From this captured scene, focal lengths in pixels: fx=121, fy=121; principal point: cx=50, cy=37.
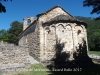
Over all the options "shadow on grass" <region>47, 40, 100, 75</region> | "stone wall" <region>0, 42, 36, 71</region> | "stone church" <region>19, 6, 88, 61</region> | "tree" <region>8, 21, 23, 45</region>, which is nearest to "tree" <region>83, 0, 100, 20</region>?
"stone church" <region>19, 6, 88, 61</region>

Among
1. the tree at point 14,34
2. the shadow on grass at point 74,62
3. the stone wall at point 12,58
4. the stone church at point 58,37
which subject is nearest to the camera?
the stone wall at point 12,58

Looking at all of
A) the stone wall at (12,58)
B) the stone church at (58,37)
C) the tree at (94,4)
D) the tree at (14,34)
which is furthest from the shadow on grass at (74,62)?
the tree at (14,34)

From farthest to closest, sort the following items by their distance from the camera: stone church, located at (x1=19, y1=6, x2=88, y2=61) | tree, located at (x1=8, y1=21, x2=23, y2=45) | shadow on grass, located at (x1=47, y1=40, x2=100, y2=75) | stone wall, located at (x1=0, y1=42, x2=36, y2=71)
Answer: tree, located at (x1=8, y1=21, x2=23, y2=45)
stone church, located at (x1=19, y1=6, x2=88, y2=61)
shadow on grass, located at (x1=47, y1=40, x2=100, y2=75)
stone wall, located at (x1=0, y1=42, x2=36, y2=71)

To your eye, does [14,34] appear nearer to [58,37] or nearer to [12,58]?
[58,37]

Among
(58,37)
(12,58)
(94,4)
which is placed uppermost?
(94,4)

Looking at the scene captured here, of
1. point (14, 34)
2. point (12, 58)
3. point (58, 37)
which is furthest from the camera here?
point (14, 34)

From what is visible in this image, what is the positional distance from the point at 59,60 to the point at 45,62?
1.48 metres

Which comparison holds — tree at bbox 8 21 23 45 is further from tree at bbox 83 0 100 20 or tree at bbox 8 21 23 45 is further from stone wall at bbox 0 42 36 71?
tree at bbox 83 0 100 20

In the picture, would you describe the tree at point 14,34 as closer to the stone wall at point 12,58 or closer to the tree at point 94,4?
the stone wall at point 12,58

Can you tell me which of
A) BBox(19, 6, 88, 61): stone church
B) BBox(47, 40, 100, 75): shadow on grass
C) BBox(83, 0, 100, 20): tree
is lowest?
BBox(47, 40, 100, 75): shadow on grass

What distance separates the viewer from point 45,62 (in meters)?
12.7

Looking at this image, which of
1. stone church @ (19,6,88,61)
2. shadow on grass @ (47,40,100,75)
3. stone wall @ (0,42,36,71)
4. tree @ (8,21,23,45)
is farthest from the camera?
tree @ (8,21,23,45)

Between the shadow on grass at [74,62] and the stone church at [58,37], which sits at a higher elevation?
the stone church at [58,37]

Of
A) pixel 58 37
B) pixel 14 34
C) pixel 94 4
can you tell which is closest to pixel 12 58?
pixel 58 37
